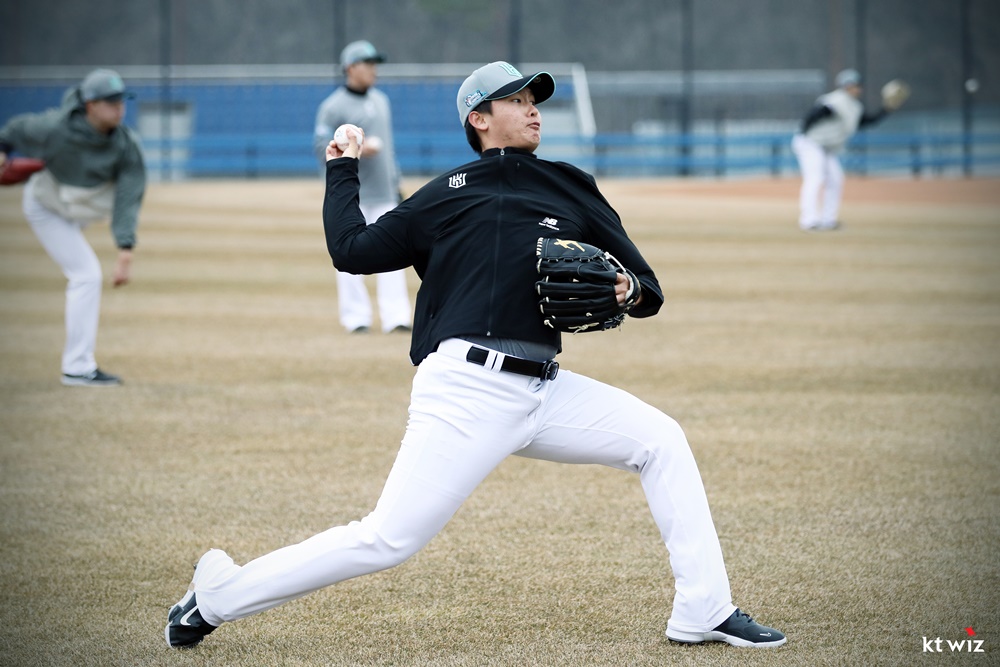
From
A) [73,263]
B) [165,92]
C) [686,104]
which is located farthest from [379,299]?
[165,92]

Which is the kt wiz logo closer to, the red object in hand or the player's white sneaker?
the player's white sneaker

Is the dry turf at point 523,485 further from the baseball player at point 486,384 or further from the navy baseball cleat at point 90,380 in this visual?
the baseball player at point 486,384

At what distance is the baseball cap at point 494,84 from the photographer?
3.87 m

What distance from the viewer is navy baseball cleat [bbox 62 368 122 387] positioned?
9070 mm

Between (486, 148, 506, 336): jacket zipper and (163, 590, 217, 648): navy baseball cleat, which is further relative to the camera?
(163, 590, 217, 648): navy baseball cleat

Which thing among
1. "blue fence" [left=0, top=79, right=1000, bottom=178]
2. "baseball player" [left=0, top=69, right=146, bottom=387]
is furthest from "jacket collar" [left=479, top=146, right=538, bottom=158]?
"blue fence" [left=0, top=79, right=1000, bottom=178]

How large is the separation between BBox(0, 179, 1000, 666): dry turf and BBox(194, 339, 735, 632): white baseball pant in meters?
0.34

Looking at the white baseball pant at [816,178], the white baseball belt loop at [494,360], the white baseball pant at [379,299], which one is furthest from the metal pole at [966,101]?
the white baseball belt loop at [494,360]

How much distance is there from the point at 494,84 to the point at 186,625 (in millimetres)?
2020

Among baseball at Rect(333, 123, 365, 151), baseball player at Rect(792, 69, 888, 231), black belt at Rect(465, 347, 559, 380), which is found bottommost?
black belt at Rect(465, 347, 559, 380)

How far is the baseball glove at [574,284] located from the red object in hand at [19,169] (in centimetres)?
592

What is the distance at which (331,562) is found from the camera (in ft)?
12.2

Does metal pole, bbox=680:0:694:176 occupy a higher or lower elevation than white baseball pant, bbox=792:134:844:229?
higher

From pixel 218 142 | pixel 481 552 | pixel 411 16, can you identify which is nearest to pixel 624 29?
pixel 411 16
